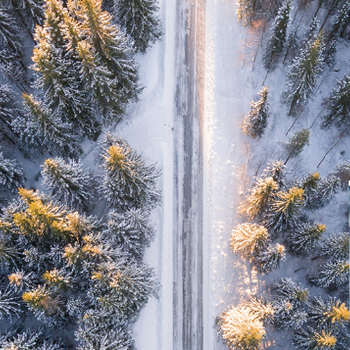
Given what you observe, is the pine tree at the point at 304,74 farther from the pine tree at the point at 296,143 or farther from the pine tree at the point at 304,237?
the pine tree at the point at 304,237

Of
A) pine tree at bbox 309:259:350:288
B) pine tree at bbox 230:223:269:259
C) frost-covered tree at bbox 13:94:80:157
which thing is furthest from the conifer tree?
frost-covered tree at bbox 13:94:80:157

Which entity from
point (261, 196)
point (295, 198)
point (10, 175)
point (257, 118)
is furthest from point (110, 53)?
point (295, 198)

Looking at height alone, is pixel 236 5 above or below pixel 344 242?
above

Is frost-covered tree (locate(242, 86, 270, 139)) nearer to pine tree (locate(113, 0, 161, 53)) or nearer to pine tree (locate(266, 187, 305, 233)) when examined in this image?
pine tree (locate(266, 187, 305, 233))

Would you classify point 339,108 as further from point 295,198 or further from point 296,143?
point 295,198

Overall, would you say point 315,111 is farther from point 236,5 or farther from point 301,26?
point 236,5

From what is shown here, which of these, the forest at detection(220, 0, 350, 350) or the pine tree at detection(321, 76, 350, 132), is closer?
the forest at detection(220, 0, 350, 350)

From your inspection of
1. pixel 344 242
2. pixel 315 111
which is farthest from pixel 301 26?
pixel 344 242
